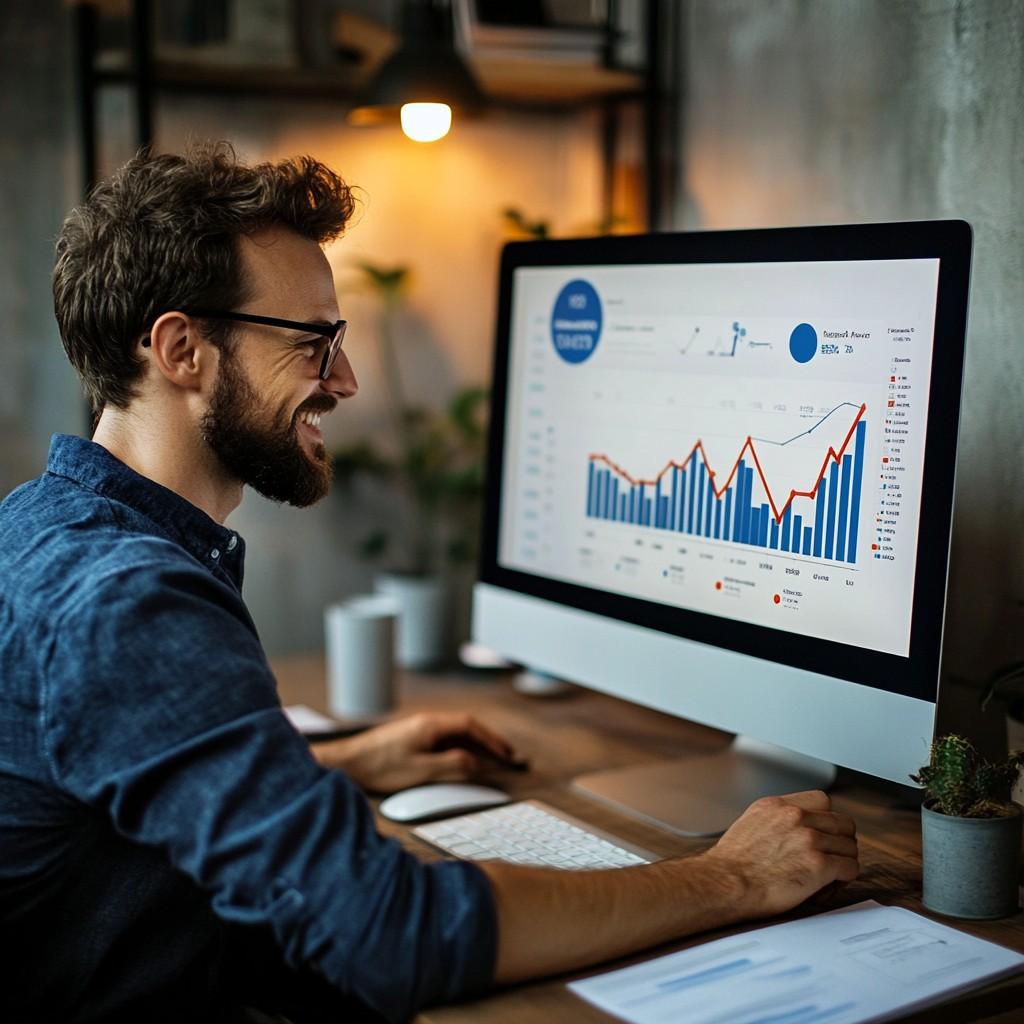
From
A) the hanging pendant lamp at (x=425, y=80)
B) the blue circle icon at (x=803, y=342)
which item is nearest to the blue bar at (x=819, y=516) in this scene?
the blue circle icon at (x=803, y=342)

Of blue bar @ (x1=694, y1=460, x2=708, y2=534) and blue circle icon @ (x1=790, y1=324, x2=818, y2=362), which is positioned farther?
blue bar @ (x1=694, y1=460, x2=708, y2=534)

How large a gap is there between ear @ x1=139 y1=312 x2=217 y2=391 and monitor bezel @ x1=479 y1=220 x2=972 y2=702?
1.60 feet

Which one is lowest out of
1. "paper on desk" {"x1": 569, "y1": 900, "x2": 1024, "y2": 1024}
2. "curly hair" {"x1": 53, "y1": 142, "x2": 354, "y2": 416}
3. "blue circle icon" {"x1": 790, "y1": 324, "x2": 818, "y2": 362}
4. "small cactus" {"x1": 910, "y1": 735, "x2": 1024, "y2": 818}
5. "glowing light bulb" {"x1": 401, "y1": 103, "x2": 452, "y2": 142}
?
"paper on desk" {"x1": 569, "y1": 900, "x2": 1024, "y2": 1024}

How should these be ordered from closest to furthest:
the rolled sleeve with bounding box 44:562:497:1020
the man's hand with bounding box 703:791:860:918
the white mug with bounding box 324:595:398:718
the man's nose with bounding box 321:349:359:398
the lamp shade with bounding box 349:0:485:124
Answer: the rolled sleeve with bounding box 44:562:497:1020, the man's hand with bounding box 703:791:860:918, the man's nose with bounding box 321:349:359:398, the white mug with bounding box 324:595:398:718, the lamp shade with bounding box 349:0:485:124

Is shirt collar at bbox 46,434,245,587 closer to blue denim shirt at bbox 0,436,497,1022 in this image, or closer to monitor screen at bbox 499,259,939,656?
blue denim shirt at bbox 0,436,497,1022

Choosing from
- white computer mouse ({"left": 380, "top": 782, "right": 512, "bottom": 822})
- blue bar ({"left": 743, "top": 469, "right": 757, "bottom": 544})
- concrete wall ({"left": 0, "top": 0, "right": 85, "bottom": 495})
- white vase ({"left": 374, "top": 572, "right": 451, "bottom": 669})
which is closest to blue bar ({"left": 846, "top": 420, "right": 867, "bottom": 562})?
blue bar ({"left": 743, "top": 469, "right": 757, "bottom": 544})

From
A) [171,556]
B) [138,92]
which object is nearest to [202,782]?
[171,556]

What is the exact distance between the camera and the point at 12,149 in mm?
2039

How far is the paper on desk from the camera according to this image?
876 mm

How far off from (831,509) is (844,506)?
15 mm

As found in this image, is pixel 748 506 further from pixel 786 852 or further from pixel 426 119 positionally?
pixel 426 119

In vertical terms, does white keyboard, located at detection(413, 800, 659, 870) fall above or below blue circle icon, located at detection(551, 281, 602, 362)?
below

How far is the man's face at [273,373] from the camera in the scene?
115 centimetres

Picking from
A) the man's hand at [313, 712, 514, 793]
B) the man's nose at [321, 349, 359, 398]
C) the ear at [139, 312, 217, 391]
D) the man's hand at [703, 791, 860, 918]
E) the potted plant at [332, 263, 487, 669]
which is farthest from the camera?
the potted plant at [332, 263, 487, 669]
